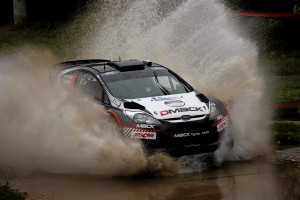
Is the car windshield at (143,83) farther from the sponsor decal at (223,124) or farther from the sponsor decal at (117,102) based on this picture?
the sponsor decal at (223,124)

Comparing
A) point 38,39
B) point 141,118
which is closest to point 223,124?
point 141,118

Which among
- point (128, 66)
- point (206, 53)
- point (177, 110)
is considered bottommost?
point (177, 110)

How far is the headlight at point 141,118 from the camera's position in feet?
36.5

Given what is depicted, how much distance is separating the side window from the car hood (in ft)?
2.90

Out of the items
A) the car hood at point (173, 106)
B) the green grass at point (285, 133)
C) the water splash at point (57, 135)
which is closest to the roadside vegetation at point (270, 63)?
the green grass at point (285, 133)

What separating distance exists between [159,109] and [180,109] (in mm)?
336

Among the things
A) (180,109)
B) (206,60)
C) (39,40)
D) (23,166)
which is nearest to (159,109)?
(180,109)

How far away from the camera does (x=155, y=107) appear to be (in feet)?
37.5

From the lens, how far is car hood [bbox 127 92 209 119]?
443 inches

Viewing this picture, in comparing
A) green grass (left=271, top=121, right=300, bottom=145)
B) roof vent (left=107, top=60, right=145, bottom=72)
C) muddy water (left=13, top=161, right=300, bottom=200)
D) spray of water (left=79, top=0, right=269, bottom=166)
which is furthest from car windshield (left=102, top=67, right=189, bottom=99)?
green grass (left=271, top=121, right=300, bottom=145)

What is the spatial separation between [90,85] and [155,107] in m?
1.69

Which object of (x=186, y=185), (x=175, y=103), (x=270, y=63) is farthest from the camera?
(x=270, y=63)

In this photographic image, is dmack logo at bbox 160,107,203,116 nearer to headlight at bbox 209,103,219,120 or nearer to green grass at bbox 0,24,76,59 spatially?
headlight at bbox 209,103,219,120

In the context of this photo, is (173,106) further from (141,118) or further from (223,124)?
(223,124)
